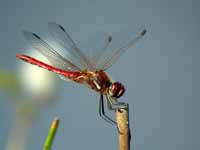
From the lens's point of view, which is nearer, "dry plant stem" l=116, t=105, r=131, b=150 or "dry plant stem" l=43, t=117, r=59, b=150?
"dry plant stem" l=43, t=117, r=59, b=150

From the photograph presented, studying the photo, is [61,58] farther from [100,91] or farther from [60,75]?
[100,91]

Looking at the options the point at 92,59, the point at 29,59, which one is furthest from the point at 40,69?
the point at 92,59

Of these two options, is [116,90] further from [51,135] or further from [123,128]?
[51,135]

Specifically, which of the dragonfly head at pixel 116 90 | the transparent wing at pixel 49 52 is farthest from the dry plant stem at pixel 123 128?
the transparent wing at pixel 49 52

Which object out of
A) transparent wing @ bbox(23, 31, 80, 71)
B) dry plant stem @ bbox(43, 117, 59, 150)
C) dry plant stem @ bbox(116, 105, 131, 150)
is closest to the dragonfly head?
transparent wing @ bbox(23, 31, 80, 71)

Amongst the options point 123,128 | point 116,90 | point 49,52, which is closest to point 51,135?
point 123,128

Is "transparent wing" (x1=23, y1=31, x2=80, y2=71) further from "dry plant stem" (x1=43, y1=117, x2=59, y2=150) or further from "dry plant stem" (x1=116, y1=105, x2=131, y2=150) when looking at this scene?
"dry plant stem" (x1=43, y1=117, x2=59, y2=150)

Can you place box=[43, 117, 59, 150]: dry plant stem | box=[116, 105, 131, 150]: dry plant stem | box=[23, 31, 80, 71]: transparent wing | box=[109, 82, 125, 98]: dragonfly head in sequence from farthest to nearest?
1. box=[23, 31, 80, 71]: transparent wing
2. box=[109, 82, 125, 98]: dragonfly head
3. box=[116, 105, 131, 150]: dry plant stem
4. box=[43, 117, 59, 150]: dry plant stem
